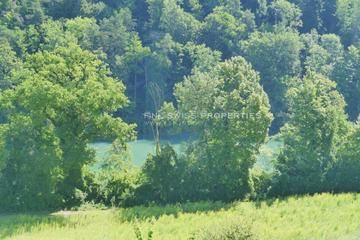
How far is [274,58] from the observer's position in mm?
65000

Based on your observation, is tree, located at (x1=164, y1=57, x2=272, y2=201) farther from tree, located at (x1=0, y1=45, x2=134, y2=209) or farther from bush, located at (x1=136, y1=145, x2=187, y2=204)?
tree, located at (x1=0, y1=45, x2=134, y2=209)

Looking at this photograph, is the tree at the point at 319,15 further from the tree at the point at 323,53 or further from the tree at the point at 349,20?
the tree at the point at 323,53

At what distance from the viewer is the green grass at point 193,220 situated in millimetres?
22344

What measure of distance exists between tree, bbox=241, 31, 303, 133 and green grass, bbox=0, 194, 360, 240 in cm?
3529

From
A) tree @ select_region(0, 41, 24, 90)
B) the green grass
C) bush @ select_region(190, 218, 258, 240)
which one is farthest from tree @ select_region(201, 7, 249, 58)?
bush @ select_region(190, 218, 258, 240)

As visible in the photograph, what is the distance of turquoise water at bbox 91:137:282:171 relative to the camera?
31469 millimetres

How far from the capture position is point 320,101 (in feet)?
98.3

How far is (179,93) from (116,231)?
27.4ft

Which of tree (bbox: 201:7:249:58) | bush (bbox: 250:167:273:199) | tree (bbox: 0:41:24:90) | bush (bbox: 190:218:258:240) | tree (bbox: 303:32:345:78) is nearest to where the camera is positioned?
bush (bbox: 190:218:258:240)

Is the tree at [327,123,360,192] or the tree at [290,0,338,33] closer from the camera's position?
the tree at [327,123,360,192]

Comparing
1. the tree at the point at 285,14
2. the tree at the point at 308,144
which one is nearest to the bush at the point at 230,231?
the tree at the point at 308,144

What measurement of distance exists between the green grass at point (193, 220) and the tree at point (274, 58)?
35293mm

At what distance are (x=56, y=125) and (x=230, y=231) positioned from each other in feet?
44.7

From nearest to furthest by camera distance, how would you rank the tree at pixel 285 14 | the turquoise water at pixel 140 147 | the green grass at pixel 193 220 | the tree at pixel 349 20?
the green grass at pixel 193 220 < the turquoise water at pixel 140 147 < the tree at pixel 349 20 < the tree at pixel 285 14
